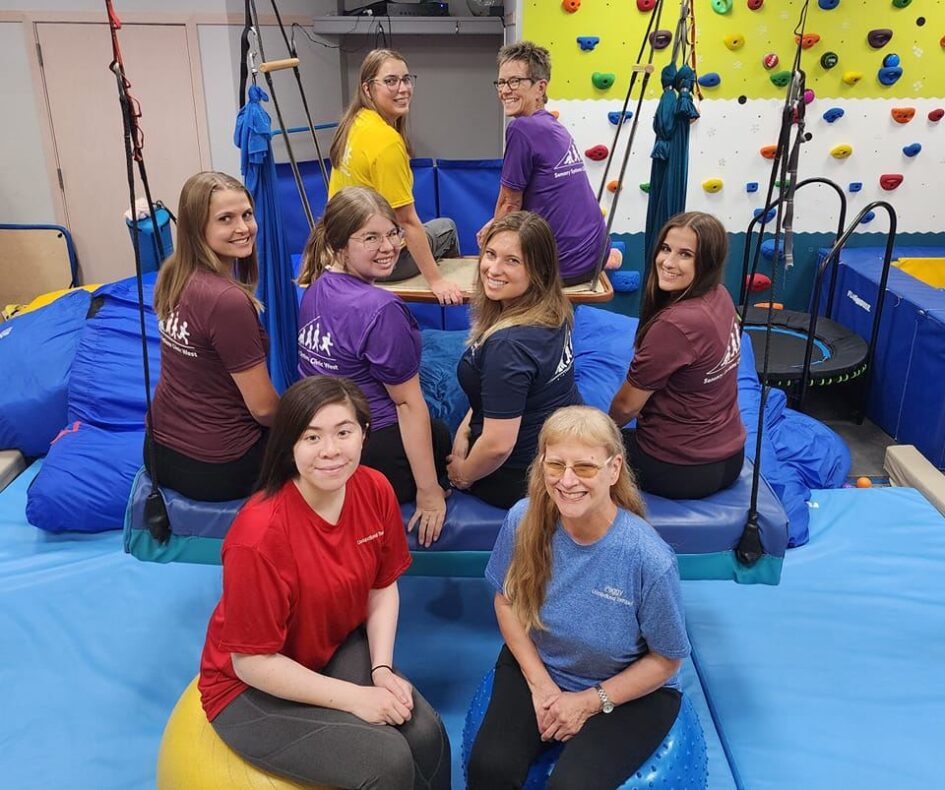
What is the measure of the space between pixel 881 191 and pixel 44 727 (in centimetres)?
541

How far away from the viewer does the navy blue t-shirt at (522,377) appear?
1991mm

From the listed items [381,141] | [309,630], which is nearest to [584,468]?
[309,630]

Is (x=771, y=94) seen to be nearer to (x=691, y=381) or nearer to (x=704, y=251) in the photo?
(x=704, y=251)

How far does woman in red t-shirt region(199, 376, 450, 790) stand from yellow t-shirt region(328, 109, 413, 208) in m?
1.14

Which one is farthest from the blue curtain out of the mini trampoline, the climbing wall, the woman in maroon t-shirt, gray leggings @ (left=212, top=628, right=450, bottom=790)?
the climbing wall

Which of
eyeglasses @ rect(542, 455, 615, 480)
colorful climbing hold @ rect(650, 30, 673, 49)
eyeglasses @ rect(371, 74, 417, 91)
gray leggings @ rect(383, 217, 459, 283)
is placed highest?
colorful climbing hold @ rect(650, 30, 673, 49)

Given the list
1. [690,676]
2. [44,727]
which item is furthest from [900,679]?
[44,727]

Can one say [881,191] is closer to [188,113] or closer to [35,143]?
A: [188,113]

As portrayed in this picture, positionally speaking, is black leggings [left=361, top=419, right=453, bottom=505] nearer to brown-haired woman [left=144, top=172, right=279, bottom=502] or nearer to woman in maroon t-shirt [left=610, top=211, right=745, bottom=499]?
brown-haired woman [left=144, top=172, right=279, bottom=502]

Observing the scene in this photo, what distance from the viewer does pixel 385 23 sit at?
558cm

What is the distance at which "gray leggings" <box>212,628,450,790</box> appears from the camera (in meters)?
1.65

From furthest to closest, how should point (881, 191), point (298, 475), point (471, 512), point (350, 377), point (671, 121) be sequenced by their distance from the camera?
point (881, 191), point (671, 121), point (471, 512), point (350, 377), point (298, 475)

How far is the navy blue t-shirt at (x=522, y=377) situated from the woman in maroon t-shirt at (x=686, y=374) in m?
0.21

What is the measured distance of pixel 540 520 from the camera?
1.80m
